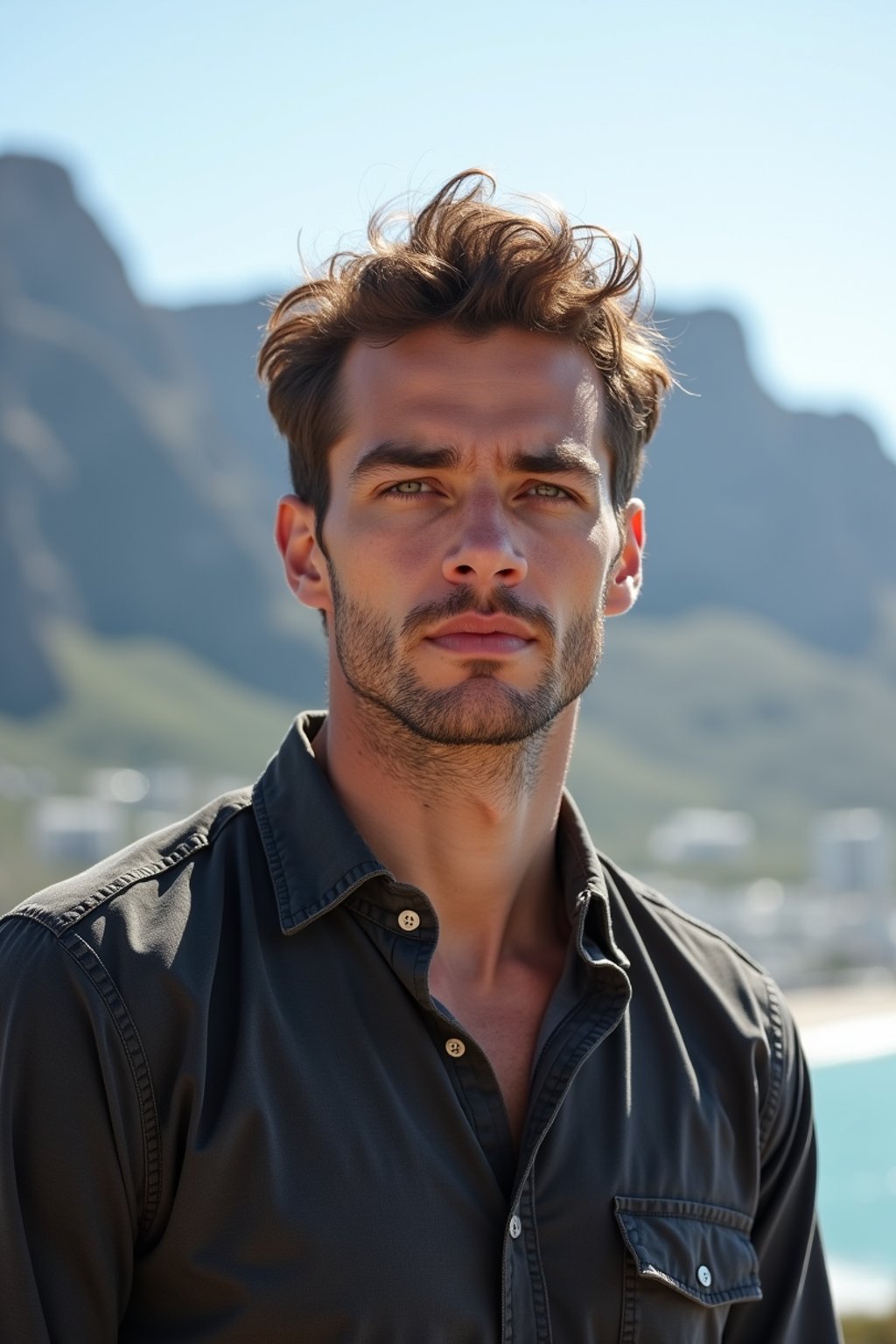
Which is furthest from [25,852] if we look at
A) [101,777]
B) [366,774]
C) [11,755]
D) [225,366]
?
[225,366]

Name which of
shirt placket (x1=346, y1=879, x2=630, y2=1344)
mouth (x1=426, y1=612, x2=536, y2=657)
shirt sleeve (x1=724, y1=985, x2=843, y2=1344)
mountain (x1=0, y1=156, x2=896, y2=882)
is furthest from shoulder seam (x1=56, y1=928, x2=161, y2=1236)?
mountain (x1=0, y1=156, x2=896, y2=882)

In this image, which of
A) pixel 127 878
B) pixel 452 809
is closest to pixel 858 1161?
pixel 452 809

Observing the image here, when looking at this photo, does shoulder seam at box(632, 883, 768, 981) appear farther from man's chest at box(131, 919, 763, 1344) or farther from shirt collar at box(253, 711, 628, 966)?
man's chest at box(131, 919, 763, 1344)

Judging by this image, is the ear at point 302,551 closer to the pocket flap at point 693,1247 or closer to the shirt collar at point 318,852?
the shirt collar at point 318,852

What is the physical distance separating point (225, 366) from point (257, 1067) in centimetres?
13603

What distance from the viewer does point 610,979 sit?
2363 millimetres

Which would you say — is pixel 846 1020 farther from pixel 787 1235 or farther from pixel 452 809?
pixel 452 809

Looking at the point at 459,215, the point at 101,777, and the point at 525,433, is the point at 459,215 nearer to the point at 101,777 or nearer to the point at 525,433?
the point at 525,433

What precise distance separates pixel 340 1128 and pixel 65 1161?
339 mm

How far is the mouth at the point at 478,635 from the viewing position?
7.32 ft

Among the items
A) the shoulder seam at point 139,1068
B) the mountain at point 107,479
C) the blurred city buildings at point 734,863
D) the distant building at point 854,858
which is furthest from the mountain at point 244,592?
the shoulder seam at point 139,1068

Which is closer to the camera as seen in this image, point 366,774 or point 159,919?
point 159,919

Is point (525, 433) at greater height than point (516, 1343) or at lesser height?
greater

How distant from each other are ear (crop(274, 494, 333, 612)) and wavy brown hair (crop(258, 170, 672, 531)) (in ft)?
0.09
